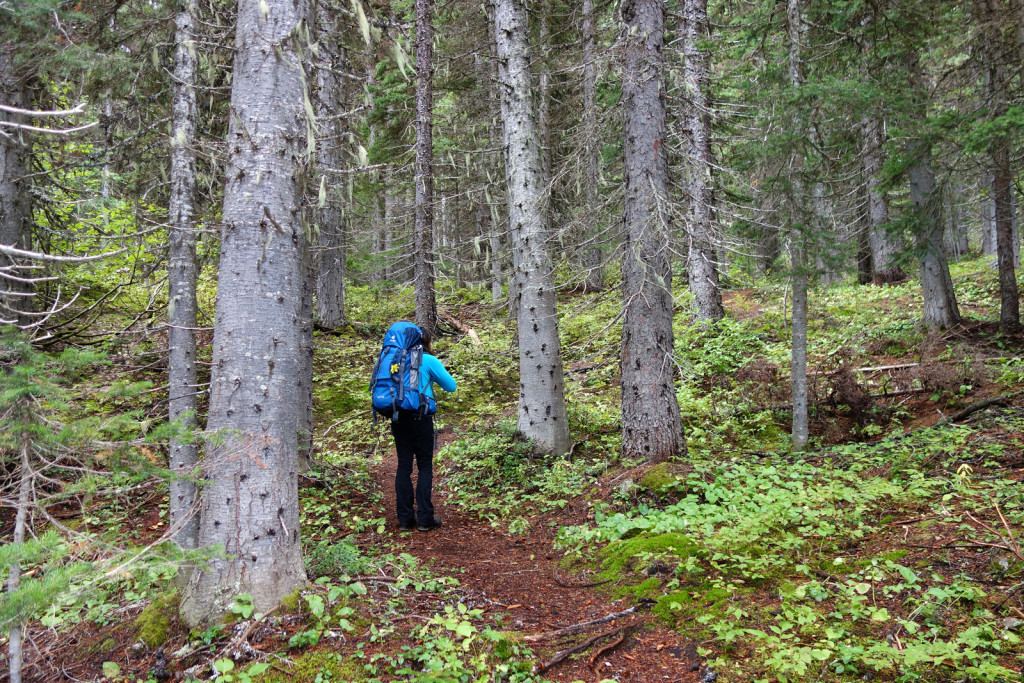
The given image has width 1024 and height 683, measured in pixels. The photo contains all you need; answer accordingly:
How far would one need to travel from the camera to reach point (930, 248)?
402 inches

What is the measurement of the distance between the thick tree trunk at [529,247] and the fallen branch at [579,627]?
3.60m

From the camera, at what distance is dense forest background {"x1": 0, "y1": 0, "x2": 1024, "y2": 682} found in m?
3.31

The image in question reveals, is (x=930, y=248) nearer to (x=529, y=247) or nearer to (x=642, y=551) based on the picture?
(x=529, y=247)

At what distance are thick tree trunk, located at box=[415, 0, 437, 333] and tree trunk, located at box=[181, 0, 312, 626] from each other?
720cm

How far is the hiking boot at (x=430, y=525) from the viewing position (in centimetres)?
623

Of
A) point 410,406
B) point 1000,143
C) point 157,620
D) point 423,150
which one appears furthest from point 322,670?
point 1000,143

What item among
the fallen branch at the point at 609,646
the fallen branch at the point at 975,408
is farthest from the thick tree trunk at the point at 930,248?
the fallen branch at the point at 609,646

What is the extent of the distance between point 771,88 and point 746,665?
7.65 metres

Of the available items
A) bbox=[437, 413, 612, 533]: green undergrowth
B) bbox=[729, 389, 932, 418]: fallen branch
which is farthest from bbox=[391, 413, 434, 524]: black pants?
bbox=[729, 389, 932, 418]: fallen branch

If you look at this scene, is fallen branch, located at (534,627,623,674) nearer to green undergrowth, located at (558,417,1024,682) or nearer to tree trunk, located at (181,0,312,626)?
green undergrowth, located at (558,417,1024,682)

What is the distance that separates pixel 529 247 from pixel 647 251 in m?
1.83

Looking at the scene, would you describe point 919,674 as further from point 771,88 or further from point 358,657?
point 771,88

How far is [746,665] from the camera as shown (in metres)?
3.38

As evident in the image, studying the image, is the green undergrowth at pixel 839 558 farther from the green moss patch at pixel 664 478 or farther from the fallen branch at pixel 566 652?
the fallen branch at pixel 566 652
